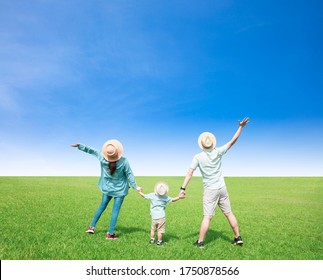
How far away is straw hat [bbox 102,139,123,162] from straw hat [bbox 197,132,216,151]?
8.11ft

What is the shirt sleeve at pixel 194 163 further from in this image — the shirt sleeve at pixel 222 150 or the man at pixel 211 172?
the shirt sleeve at pixel 222 150

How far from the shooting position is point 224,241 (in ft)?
33.7

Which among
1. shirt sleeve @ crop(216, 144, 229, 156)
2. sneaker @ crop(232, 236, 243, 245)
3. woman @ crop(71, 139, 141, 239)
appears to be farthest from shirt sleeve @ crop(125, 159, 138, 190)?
sneaker @ crop(232, 236, 243, 245)

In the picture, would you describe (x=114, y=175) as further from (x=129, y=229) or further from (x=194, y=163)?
(x=129, y=229)

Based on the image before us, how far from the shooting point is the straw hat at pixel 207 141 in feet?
31.0

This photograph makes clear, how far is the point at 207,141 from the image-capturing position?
9.47m

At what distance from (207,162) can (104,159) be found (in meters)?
3.18

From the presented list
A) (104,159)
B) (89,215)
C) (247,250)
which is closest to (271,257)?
(247,250)

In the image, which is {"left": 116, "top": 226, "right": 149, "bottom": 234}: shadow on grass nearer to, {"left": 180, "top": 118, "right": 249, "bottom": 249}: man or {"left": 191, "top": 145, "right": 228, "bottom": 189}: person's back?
{"left": 180, "top": 118, "right": 249, "bottom": 249}: man

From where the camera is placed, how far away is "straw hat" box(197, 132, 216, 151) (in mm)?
9445

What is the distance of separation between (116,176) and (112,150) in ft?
3.16

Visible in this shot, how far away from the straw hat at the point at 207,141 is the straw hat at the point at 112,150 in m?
2.47

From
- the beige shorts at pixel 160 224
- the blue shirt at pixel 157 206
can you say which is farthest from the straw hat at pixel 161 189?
the beige shorts at pixel 160 224

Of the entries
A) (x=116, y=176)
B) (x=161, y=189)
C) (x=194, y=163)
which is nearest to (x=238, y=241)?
(x=194, y=163)
